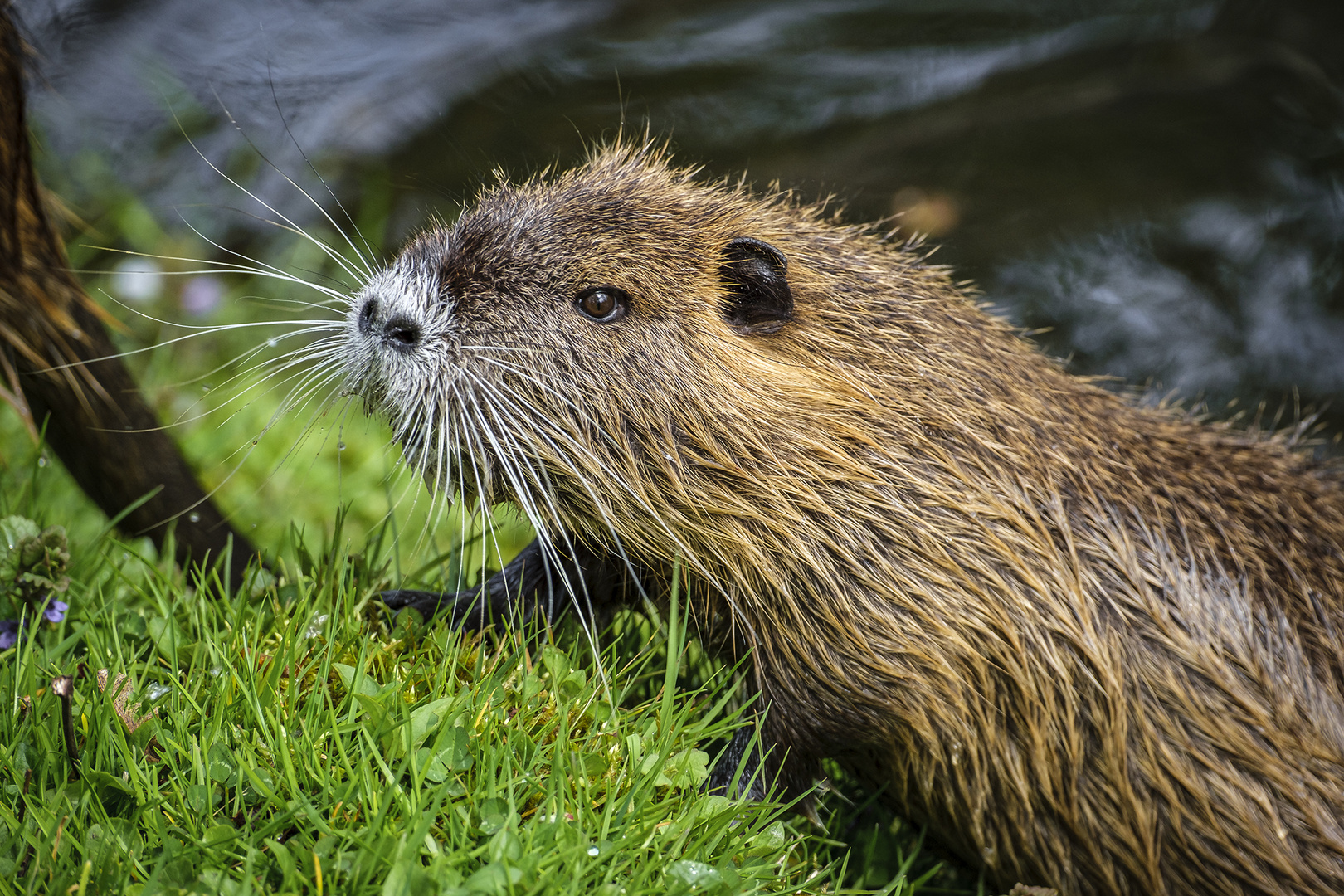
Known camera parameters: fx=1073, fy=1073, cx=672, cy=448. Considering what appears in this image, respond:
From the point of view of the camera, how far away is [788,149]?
566cm

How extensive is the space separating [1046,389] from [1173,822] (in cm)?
104

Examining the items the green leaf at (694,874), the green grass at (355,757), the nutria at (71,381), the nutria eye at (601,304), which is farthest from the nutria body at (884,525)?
the nutria at (71,381)

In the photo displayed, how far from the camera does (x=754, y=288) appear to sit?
2408 mm

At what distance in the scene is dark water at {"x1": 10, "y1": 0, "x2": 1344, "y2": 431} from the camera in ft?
18.5

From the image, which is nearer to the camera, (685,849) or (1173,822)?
(685,849)

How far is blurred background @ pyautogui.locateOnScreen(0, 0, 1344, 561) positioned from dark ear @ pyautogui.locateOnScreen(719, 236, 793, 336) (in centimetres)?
309

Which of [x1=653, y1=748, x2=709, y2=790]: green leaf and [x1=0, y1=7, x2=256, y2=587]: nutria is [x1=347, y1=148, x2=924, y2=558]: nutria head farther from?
[x1=0, y1=7, x2=256, y2=587]: nutria

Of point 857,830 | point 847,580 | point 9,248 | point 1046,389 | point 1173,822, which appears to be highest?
point 9,248

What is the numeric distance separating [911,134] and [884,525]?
4137 millimetres

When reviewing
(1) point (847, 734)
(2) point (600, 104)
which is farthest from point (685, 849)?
(2) point (600, 104)

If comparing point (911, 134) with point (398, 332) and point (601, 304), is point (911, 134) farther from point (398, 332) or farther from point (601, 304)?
point (398, 332)

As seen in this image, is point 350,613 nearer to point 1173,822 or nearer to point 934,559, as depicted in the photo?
point 934,559

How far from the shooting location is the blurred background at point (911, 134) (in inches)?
221

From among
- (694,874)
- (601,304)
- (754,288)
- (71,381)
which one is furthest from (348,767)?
(71,381)
